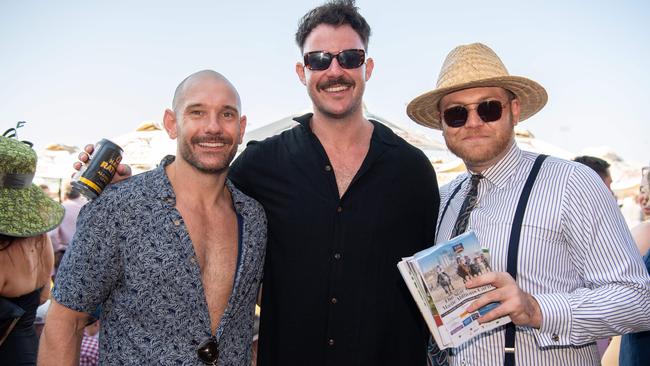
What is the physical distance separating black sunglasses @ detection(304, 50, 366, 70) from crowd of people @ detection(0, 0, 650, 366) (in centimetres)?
2

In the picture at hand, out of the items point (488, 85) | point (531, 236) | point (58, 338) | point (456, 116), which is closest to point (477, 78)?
point (488, 85)

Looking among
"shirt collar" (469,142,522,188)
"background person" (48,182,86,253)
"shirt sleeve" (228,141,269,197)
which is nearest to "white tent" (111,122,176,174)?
"background person" (48,182,86,253)

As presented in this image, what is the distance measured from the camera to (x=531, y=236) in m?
2.31

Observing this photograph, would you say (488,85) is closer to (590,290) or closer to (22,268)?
(590,290)

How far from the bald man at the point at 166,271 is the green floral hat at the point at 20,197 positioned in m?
0.93

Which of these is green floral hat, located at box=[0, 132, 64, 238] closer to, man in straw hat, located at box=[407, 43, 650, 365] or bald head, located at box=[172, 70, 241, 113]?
bald head, located at box=[172, 70, 241, 113]

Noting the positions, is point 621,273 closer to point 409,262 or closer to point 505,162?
point 505,162

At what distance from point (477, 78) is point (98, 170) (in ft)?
6.83

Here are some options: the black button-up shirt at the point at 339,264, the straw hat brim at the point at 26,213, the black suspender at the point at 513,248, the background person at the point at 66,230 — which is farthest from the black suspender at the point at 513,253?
the background person at the point at 66,230

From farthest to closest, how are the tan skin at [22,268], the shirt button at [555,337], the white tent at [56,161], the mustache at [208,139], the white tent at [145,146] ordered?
the white tent at [56,161] < the white tent at [145,146] < the tan skin at [22,268] < the mustache at [208,139] < the shirt button at [555,337]

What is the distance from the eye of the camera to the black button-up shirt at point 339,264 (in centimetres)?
300

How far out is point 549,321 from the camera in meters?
2.11

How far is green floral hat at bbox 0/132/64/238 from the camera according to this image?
3051mm

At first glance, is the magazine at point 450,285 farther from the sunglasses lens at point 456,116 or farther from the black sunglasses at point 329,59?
the black sunglasses at point 329,59
